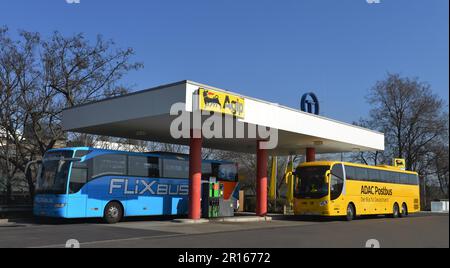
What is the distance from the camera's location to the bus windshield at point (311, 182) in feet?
78.6

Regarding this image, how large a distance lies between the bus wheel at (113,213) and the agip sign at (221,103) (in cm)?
613

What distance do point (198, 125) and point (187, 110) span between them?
2269 millimetres

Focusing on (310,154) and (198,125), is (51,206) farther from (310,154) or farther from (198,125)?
(310,154)

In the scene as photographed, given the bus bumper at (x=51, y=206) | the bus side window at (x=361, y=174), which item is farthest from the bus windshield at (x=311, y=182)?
the bus bumper at (x=51, y=206)

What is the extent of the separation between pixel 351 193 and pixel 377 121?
92.9 feet

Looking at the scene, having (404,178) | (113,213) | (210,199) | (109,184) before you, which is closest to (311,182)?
(210,199)

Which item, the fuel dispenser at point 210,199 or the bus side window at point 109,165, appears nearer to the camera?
the bus side window at point 109,165

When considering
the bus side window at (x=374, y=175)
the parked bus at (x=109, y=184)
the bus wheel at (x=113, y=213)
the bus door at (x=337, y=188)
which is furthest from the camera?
the bus side window at (x=374, y=175)

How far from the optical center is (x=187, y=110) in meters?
18.3

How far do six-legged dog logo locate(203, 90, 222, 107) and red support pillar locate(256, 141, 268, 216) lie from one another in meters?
6.92

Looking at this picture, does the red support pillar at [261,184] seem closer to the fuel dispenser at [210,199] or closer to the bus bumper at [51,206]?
the fuel dispenser at [210,199]
